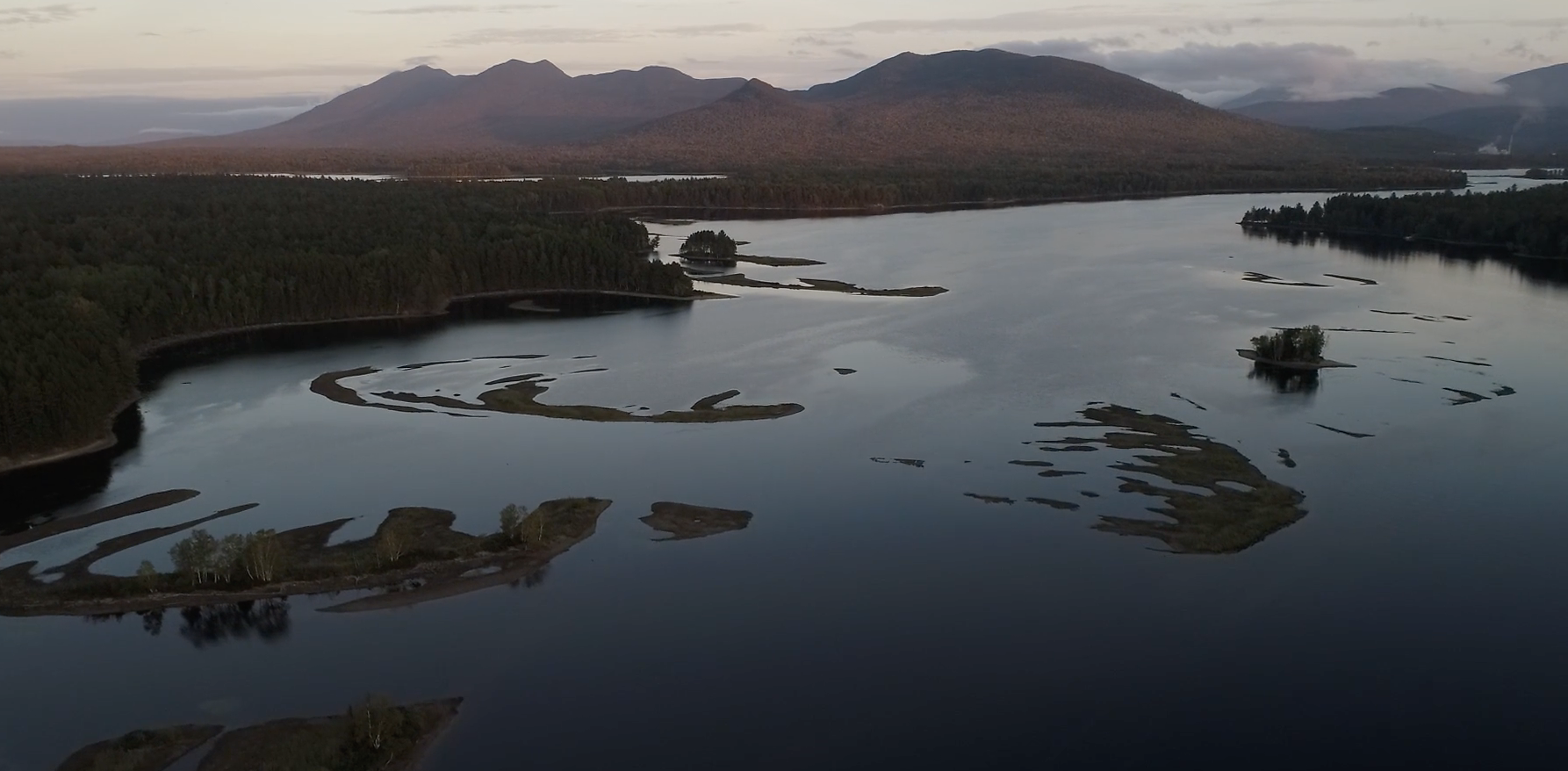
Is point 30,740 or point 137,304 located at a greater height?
point 137,304

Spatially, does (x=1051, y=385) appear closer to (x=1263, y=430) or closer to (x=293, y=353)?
(x=1263, y=430)

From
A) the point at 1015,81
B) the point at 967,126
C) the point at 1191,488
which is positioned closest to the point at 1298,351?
the point at 1191,488

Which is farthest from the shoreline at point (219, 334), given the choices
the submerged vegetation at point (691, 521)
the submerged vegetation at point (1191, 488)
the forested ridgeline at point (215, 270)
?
the submerged vegetation at point (1191, 488)

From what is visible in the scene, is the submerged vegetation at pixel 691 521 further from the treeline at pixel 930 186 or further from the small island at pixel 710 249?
the treeline at pixel 930 186

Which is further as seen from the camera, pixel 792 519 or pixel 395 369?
pixel 395 369

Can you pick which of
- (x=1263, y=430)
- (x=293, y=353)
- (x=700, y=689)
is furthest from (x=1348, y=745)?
(x=293, y=353)

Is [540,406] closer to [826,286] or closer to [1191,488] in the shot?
[1191,488]
